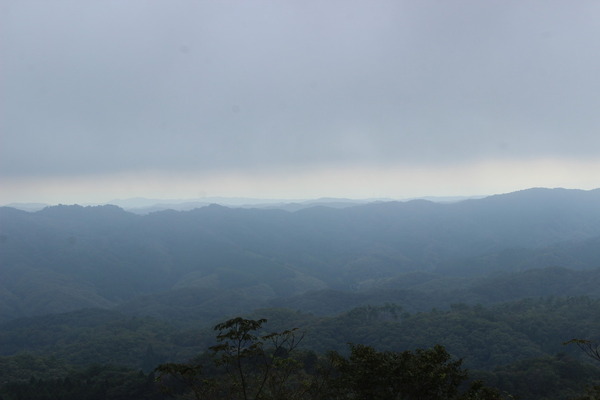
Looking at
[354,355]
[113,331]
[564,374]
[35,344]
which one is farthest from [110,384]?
[35,344]

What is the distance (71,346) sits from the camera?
521ft

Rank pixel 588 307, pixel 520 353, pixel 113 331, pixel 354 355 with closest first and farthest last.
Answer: pixel 354 355 < pixel 520 353 < pixel 588 307 < pixel 113 331

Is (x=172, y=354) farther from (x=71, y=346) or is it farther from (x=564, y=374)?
(x=564, y=374)

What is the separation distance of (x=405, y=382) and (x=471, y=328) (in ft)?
433

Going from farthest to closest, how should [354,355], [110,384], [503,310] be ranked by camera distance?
[503,310] < [110,384] < [354,355]

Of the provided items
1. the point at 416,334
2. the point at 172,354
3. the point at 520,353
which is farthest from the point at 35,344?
the point at 520,353

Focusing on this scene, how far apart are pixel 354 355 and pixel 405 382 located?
3.04 meters

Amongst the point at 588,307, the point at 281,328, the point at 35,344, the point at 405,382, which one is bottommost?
the point at 35,344

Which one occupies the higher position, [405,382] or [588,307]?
[405,382]

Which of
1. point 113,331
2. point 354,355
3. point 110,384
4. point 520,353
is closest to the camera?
point 354,355

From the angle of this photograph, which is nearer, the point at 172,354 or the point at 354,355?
the point at 354,355

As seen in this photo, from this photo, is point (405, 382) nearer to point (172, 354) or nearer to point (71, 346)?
point (172, 354)

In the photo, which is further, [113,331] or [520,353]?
[113,331]

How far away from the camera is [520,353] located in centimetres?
12244
